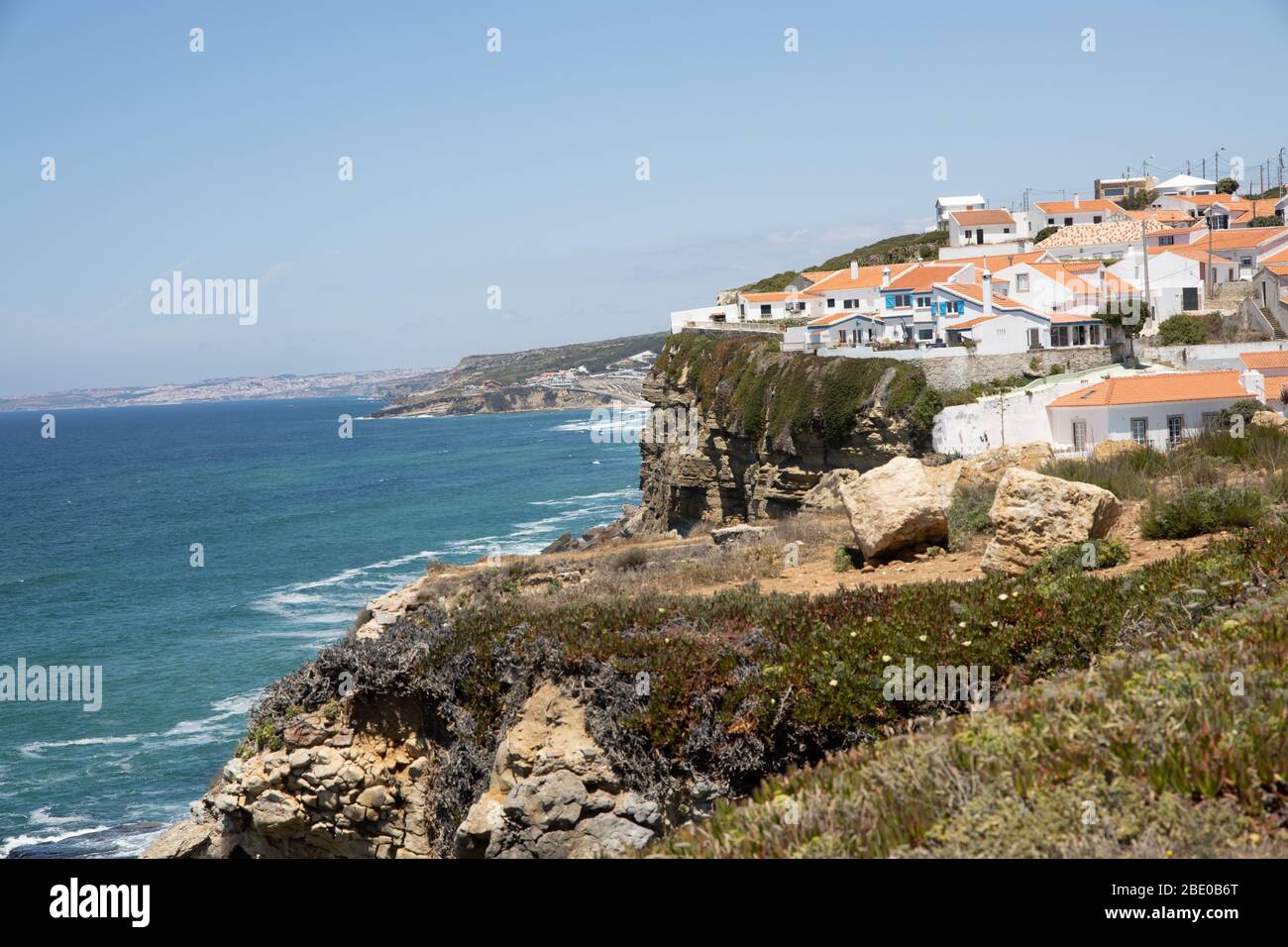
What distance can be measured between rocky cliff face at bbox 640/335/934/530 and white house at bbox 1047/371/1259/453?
550 centimetres

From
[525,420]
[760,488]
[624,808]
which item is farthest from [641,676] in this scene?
[525,420]

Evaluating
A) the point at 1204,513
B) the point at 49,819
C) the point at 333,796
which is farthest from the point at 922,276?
the point at 333,796

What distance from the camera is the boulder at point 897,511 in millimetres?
14797

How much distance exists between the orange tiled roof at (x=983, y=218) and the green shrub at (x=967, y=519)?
2647 inches

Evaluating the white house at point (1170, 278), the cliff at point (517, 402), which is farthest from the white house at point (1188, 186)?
the cliff at point (517, 402)

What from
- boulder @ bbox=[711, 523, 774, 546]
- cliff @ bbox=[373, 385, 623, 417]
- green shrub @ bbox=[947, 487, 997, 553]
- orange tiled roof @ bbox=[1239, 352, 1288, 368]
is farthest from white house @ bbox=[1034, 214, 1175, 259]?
cliff @ bbox=[373, 385, 623, 417]

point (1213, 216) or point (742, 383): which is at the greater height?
point (1213, 216)

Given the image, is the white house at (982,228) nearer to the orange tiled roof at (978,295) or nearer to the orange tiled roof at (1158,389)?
the orange tiled roof at (978,295)

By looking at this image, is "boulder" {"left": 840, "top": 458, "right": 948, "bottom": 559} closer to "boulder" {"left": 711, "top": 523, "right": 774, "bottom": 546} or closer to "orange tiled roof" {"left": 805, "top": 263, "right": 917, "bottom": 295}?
"boulder" {"left": 711, "top": 523, "right": 774, "bottom": 546}

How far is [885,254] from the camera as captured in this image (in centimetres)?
8844

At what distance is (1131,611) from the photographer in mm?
9750

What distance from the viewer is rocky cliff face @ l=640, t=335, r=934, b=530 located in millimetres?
39188

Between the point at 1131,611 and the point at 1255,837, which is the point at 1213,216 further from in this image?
the point at 1255,837
